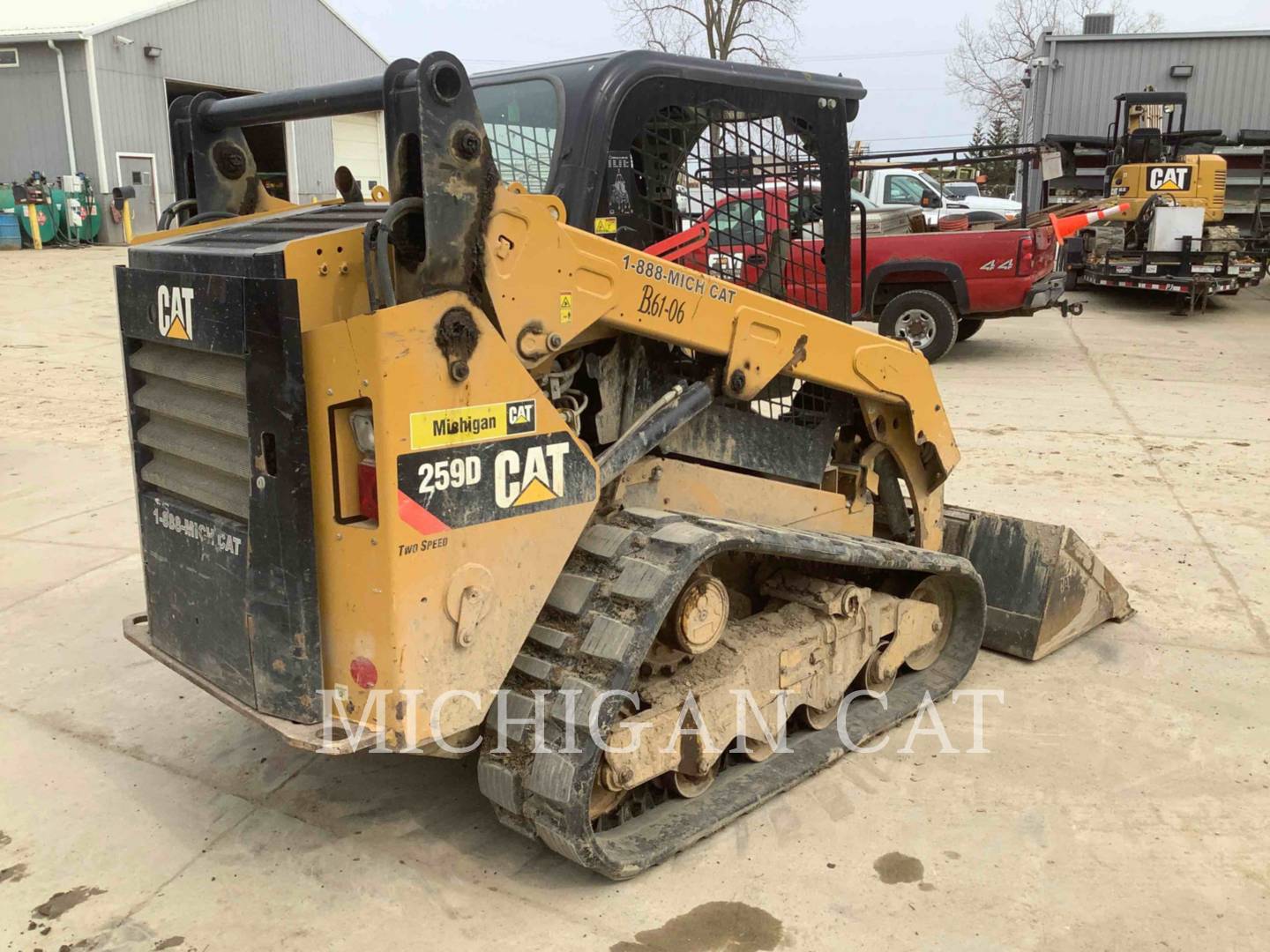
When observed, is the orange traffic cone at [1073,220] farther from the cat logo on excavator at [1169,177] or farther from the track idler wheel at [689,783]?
the track idler wheel at [689,783]

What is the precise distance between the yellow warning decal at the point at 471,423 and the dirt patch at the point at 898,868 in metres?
1.70

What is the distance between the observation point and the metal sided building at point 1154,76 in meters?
23.2

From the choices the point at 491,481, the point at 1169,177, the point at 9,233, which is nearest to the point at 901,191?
the point at 1169,177

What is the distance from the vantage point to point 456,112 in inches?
109

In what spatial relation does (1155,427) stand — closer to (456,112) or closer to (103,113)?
(456,112)

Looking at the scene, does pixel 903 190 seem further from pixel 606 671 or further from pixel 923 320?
pixel 606 671

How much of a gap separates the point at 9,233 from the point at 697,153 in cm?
2249

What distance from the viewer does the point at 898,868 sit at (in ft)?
11.3

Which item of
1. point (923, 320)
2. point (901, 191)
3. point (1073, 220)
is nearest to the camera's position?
point (923, 320)

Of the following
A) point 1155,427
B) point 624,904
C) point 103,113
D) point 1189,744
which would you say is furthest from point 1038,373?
point 103,113

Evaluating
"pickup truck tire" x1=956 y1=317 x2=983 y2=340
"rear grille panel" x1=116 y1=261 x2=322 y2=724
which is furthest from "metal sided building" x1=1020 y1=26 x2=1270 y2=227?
"rear grille panel" x1=116 y1=261 x2=322 y2=724

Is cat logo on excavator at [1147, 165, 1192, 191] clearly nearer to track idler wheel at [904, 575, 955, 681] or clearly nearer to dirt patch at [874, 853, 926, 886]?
track idler wheel at [904, 575, 955, 681]

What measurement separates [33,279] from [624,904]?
18036mm

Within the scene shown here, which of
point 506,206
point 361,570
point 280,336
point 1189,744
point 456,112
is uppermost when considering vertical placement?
point 456,112
